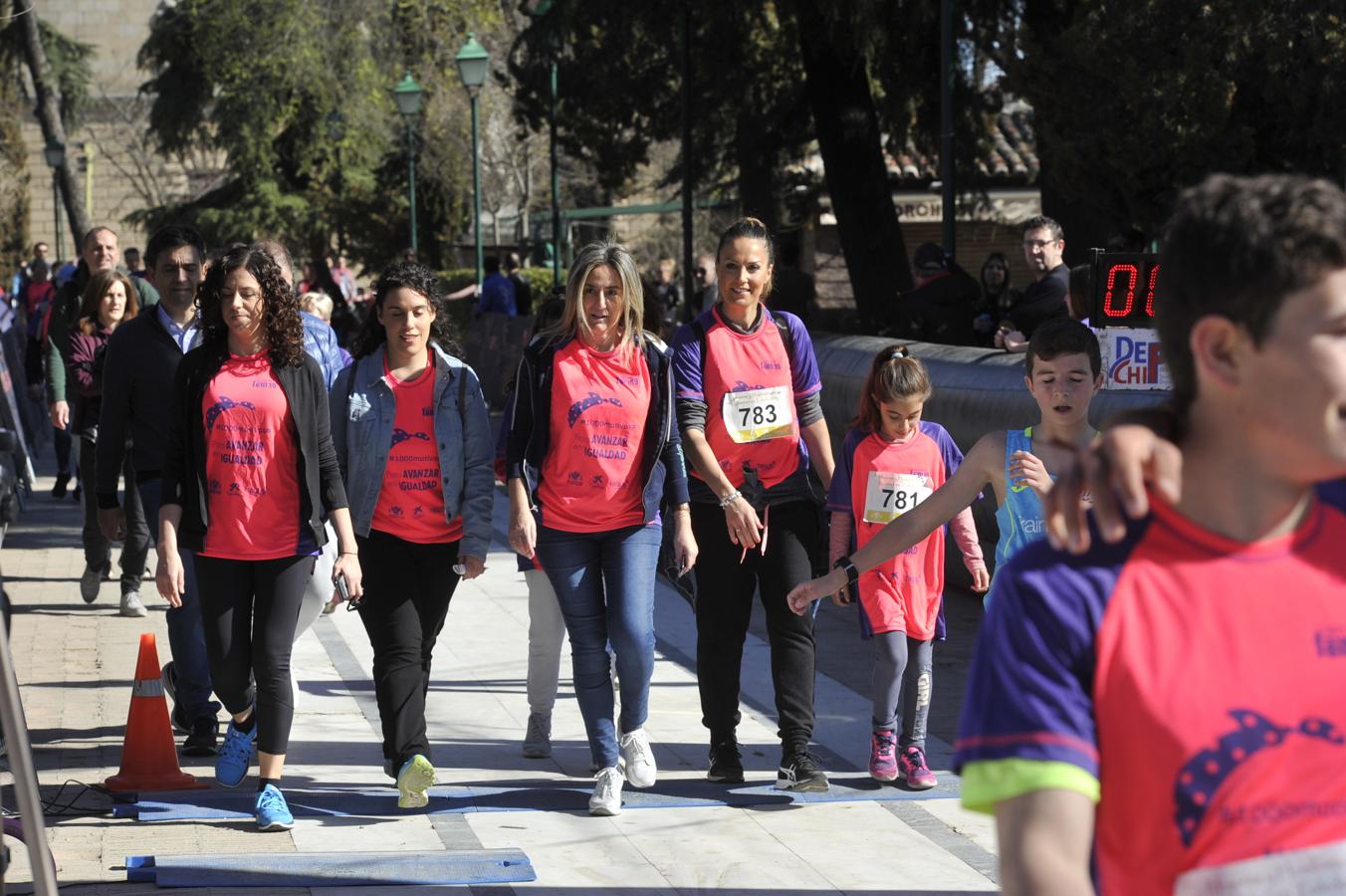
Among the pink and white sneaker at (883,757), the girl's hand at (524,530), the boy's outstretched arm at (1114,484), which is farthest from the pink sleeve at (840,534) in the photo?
the boy's outstretched arm at (1114,484)

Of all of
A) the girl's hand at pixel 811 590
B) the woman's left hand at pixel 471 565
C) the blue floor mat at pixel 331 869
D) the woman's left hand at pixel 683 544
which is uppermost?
the girl's hand at pixel 811 590

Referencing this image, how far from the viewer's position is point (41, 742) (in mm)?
7305

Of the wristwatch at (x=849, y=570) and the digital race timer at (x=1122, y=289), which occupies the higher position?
the digital race timer at (x=1122, y=289)

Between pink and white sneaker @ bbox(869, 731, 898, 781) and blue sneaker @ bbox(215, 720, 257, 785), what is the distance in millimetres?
2118

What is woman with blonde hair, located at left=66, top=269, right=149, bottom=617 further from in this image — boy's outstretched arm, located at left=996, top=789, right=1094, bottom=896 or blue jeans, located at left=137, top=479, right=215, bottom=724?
boy's outstretched arm, located at left=996, top=789, right=1094, bottom=896

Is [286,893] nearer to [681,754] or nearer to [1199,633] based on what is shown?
[681,754]

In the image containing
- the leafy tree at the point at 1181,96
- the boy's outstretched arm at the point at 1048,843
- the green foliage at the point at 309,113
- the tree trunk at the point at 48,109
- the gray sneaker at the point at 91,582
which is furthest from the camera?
the green foliage at the point at 309,113

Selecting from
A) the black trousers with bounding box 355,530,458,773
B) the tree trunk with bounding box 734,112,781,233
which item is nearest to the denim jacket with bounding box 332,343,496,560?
the black trousers with bounding box 355,530,458,773

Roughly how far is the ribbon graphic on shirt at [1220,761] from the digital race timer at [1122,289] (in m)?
6.84

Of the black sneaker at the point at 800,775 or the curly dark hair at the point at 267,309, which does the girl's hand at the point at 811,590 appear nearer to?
the black sneaker at the point at 800,775

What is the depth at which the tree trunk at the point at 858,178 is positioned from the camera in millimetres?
17547

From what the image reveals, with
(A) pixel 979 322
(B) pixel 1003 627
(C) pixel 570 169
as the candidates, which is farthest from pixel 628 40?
(C) pixel 570 169

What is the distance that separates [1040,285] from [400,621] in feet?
Answer: 17.3

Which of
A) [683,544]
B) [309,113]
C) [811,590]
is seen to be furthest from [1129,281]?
[309,113]
